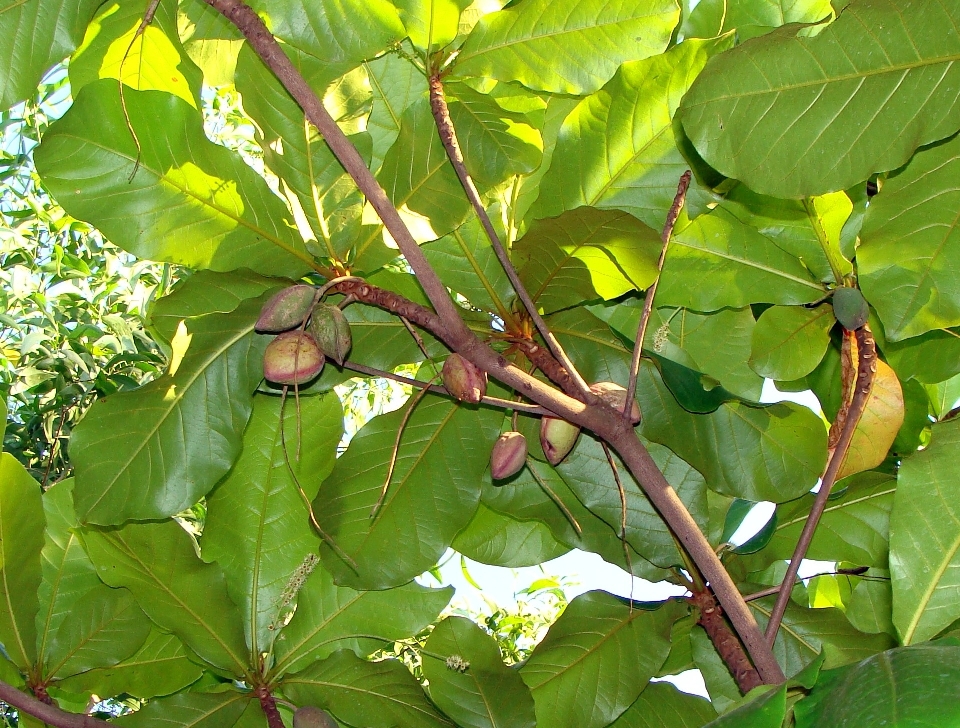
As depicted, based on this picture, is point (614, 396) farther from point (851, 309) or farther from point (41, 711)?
point (41, 711)

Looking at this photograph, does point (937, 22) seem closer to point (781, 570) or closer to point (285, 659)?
point (781, 570)

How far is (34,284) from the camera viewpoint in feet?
7.20

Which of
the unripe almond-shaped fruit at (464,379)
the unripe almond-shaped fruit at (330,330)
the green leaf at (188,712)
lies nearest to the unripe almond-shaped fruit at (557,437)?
the unripe almond-shaped fruit at (464,379)

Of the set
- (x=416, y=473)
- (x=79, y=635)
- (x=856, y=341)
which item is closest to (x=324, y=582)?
(x=416, y=473)

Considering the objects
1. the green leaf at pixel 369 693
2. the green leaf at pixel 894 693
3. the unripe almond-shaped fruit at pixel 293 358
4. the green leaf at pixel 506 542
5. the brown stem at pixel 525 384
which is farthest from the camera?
the green leaf at pixel 506 542

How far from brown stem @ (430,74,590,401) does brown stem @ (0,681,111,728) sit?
0.68m

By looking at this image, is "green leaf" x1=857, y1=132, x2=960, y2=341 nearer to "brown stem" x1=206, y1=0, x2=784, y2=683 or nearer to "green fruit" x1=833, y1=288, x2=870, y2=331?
"green fruit" x1=833, y1=288, x2=870, y2=331

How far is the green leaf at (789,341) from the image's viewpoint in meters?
1.10

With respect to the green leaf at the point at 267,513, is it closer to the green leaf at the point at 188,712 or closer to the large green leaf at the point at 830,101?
the green leaf at the point at 188,712

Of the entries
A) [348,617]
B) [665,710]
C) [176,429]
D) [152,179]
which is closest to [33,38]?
[152,179]

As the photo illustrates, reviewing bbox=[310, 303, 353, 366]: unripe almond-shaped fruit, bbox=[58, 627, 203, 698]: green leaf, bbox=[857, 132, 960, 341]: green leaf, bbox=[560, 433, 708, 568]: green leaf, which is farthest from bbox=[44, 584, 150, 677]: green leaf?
bbox=[857, 132, 960, 341]: green leaf

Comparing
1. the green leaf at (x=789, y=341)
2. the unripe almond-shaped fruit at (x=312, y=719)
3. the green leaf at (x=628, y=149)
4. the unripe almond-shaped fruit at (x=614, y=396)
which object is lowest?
the unripe almond-shaped fruit at (x=312, y=719)

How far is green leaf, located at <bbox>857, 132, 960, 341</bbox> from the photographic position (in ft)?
2.94

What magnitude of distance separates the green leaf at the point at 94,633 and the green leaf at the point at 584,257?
0.72 meters
